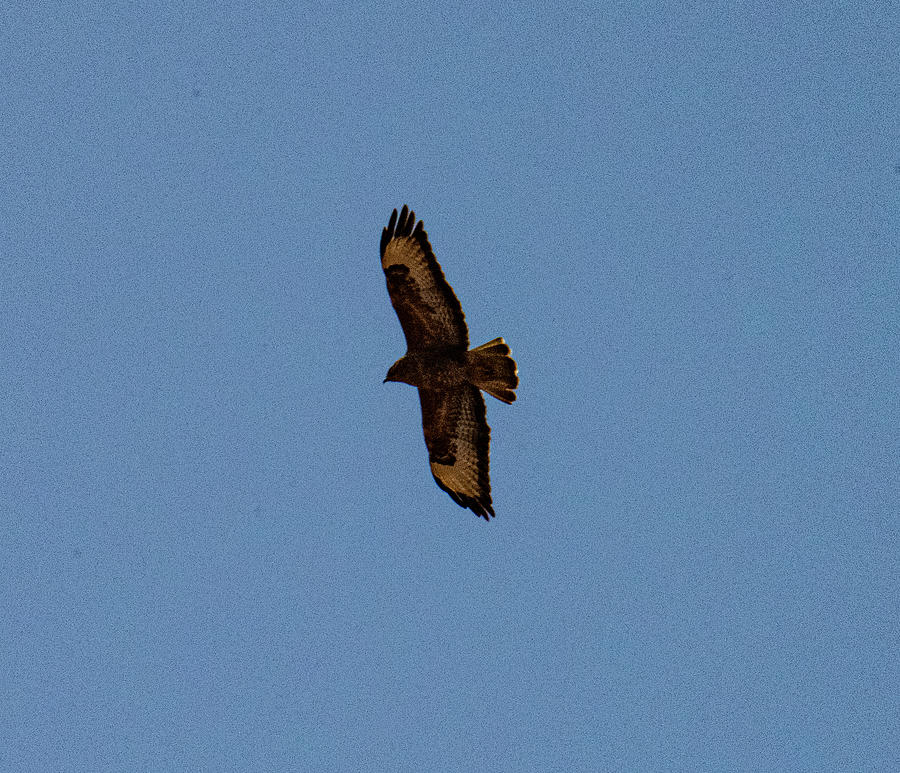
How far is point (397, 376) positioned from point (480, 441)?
1.27 m

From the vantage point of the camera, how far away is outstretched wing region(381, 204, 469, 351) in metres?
11.9

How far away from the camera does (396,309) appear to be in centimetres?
1212

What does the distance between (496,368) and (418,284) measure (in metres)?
1.18

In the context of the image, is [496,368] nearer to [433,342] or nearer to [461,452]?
[433,342]

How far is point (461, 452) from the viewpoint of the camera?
511 inches

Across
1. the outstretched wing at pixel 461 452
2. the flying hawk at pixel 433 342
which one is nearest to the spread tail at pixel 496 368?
the flying hawk at pixel 433 342

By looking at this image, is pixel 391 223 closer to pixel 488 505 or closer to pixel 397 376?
pixel 397 376

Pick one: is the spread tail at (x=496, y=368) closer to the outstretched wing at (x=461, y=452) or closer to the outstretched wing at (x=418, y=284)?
the outstretched wing at (x=418, y=284)

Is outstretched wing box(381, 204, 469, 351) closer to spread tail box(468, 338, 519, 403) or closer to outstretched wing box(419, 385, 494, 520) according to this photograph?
spread tail box(468, 338, 519, 403)

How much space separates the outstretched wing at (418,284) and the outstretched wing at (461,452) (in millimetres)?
983

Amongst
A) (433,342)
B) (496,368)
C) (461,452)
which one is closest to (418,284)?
(433,342)

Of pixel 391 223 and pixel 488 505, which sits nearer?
pixel 391 223

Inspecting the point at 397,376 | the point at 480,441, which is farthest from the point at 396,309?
the point at 480,441

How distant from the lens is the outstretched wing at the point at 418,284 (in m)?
11.9
